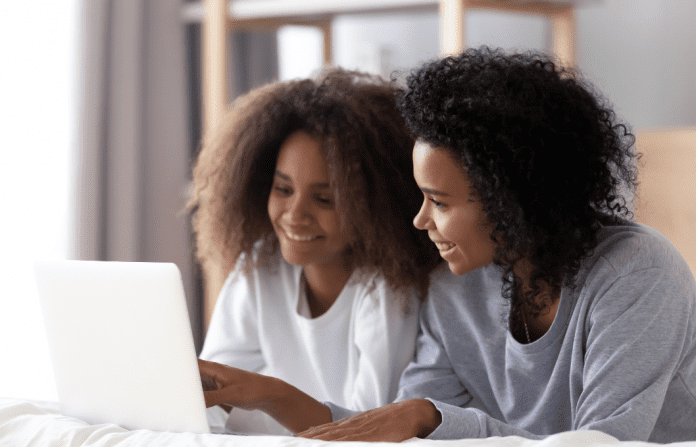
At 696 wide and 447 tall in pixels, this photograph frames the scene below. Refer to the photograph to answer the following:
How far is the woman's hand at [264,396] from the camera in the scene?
110cm

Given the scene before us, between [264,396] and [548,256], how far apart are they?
488 millimetres

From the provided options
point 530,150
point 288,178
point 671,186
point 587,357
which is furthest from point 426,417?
point 671,186

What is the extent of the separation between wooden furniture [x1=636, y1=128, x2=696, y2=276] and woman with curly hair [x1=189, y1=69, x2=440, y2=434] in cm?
39

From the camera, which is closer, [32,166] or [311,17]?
[32,166]

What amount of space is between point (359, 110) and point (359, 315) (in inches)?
14.3

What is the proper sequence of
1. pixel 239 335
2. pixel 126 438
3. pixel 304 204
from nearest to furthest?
pixel 126 438, pixel 304 204, pixel 239 335

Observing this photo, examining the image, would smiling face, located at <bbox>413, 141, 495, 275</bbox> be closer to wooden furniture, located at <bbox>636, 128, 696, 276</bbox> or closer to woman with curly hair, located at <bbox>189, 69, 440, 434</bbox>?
woman with curly hair, located at <bbox>189, 69, 440, 434</bbox>

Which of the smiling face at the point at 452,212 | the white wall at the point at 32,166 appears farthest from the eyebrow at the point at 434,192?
the white wall at the point at 32,166

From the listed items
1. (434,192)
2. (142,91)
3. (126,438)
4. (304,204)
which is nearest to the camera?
(126,438)

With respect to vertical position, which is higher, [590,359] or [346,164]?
[346,164]

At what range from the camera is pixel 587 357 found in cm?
94

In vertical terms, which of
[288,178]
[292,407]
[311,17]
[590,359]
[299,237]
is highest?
[311,17]

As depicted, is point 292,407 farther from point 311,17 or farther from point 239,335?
point 311,17

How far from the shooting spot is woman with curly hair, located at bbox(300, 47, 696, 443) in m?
0.90
